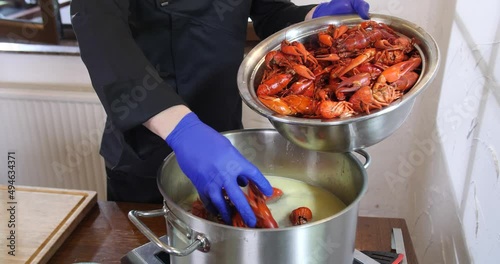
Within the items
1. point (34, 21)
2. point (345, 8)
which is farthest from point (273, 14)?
point (34, 21)

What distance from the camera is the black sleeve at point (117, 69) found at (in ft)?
3.22

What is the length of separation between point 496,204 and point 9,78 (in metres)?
1.94

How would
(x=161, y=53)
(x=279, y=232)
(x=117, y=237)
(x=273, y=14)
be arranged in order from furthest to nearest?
(x=273, y=14), (x=161, y=53), (x=117, y=237), (x=279, y=232)

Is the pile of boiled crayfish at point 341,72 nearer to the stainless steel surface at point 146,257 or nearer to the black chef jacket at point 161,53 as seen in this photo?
the black chef jacket at point 161,53

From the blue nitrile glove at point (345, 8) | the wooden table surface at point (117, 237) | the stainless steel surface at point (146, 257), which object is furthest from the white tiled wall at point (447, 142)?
the stainless steel surface at point (146, 257)

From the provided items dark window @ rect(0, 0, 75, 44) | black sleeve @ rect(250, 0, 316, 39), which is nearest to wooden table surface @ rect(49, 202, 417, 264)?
black sleeve @ rect(250, 0, 316, 39)

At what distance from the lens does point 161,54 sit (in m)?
1.33

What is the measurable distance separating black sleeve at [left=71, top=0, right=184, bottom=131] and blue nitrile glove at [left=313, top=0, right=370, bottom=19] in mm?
437

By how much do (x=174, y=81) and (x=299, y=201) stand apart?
54cm

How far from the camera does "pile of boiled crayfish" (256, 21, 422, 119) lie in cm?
84

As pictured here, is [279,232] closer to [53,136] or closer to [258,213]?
[258,213]

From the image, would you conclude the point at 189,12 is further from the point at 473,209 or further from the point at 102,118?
the point at 102,118

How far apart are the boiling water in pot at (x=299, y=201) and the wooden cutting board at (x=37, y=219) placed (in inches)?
13.9

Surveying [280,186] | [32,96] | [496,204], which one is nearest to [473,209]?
[496,204]
